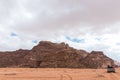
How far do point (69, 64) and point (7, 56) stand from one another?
6862 cm

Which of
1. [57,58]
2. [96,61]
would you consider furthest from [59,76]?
[96,61]

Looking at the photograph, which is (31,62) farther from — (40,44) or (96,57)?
(96,57)

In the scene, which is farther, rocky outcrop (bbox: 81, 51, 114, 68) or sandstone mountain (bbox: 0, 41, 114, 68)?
rocky outcrop (bbox: 81, 51, 114, 68)

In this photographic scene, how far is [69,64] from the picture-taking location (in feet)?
389

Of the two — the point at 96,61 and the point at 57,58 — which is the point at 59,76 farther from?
the point at 96,61

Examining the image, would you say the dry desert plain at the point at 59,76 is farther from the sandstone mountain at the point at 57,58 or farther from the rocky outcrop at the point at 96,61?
the rocky outcrop at the point at 96,61

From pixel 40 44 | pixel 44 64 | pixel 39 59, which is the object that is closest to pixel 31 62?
pixel 39 59

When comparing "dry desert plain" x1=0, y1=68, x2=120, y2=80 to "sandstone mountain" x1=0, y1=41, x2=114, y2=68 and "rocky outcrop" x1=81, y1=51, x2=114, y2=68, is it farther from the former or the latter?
"rocky outcrop" x1=81, y1=51, x2=114, y2=68

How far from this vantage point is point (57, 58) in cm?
12488

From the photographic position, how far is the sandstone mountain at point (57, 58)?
122062mm

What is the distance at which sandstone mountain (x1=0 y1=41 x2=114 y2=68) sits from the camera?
400 feet

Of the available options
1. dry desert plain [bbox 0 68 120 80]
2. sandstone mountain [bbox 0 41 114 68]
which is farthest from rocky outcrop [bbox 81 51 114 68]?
dry desert plain [bbox 0 68 120 80]

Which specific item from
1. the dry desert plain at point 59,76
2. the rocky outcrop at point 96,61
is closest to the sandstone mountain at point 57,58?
the rocky outcrop at point 96,61

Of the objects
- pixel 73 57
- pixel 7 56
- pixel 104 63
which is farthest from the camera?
pixel 7 56
